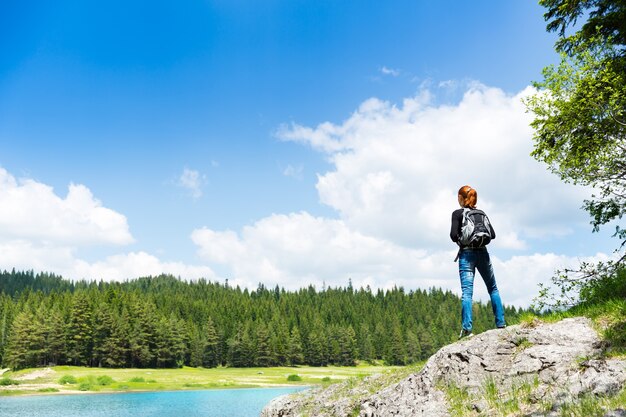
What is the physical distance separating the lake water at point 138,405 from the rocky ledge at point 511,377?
42159 millimetres

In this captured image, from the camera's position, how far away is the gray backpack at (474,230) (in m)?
11.1

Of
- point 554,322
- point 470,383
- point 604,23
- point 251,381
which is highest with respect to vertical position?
point 604,23

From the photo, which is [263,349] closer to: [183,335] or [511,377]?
[183,335]

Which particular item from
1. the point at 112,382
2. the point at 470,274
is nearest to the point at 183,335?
the point at 112,382

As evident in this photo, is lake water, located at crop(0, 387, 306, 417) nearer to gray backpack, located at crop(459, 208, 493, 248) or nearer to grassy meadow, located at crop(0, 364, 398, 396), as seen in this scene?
grassy meadow, located at crop(0, 364, 398, 396)

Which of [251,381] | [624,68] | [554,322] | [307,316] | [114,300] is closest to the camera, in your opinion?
[554,322]

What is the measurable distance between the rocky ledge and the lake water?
4216 cm

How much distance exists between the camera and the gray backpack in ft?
36.5

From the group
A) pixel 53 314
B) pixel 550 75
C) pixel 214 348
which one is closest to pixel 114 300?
pixel 53 314

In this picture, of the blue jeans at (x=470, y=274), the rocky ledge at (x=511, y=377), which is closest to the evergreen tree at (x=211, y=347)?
the blue jeans at (x=470, y=274)

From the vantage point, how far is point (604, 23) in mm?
17000

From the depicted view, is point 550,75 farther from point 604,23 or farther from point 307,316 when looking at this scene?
point 307,316

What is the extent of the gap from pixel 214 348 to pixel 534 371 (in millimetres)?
149874

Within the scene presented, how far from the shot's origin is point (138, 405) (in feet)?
198
